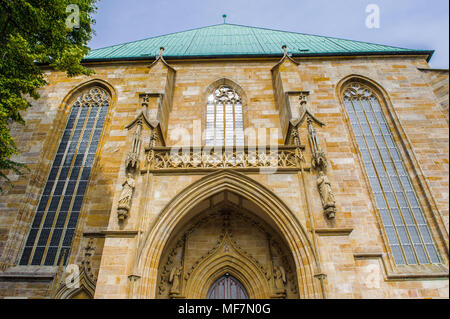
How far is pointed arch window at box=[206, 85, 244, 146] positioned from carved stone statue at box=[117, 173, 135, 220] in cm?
396

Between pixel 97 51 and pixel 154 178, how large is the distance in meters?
10.7

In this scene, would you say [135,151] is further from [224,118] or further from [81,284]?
[224,118]

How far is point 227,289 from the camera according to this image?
7.67 m

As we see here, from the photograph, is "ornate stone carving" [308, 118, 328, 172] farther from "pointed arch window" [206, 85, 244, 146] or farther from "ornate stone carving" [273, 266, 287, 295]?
"pointed arch window" [206, 85, 244, 146]

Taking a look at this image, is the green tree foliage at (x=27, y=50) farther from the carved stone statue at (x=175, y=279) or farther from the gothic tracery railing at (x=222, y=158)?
the carved stone statue at (x=175, y=279)

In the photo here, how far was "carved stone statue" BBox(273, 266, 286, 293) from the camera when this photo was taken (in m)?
7.25

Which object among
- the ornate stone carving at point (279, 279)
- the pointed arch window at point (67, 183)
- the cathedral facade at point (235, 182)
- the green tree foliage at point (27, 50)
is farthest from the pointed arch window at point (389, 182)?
the green tree foliage at point (27, 50)

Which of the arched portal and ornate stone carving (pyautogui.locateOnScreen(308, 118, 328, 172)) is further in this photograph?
ornate stone carving (pyautogui.locateOnScreen(308, 118, 328, 172))

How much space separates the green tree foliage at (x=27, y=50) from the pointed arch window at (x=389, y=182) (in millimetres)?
9924

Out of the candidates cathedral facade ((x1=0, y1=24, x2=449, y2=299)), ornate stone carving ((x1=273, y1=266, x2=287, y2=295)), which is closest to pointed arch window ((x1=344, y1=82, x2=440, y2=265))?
cathedral facade ((x1=0, y1=24, x2=449, y2=299))

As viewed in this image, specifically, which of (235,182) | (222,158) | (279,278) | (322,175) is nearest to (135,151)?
(222,158)

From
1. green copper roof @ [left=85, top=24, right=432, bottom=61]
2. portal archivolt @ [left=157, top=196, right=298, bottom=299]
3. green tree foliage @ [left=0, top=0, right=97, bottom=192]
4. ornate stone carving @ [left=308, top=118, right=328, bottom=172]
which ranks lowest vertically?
portal archivolt @ [left=157, top=196, right=298, bottom=299]

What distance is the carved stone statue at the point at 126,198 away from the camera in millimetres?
6676
